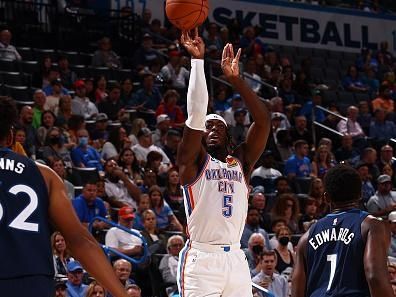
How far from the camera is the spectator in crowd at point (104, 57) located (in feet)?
57.1

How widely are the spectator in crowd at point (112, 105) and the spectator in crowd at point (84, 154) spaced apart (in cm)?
188

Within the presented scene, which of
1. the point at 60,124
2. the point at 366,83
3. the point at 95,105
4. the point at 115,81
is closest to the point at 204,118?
the point at 60,124

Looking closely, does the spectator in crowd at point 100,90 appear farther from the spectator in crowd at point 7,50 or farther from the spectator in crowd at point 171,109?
the spectator in crowd at point 7,50

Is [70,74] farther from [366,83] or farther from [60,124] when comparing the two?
[366,83]

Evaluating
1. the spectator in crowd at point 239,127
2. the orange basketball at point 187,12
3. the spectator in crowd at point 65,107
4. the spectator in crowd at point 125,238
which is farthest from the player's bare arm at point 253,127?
the spectator in crowd at point 239,127

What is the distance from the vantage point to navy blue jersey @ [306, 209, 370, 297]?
524cm

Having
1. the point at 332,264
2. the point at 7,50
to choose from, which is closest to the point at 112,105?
the point at 7,50

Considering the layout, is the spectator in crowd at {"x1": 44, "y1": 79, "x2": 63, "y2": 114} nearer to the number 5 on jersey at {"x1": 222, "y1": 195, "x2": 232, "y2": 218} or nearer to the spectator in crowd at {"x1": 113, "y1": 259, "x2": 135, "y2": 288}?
the spectator in crowd at {"x1": 113, "y1": 259, "x2": 135, "y2": 288}

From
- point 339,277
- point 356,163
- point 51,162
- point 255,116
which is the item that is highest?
point 255,116

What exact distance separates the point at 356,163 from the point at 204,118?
1055 centimetres

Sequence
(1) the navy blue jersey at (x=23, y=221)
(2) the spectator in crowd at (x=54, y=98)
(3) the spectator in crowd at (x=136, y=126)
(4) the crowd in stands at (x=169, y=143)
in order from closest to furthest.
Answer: (1) the navy blue jersey at (x=23, y=221) < (4) the crowd in stands at (x=169, y=143) < (2) the spectator in crowd at (x=54, y=98) < (3) the spectator in crowd at (x=136, y=126)

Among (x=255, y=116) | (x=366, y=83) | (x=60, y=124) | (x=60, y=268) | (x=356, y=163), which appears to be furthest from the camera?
(x=366, y=83)

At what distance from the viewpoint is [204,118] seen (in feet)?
21.4

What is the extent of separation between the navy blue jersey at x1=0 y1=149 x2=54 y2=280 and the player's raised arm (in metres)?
2.57
